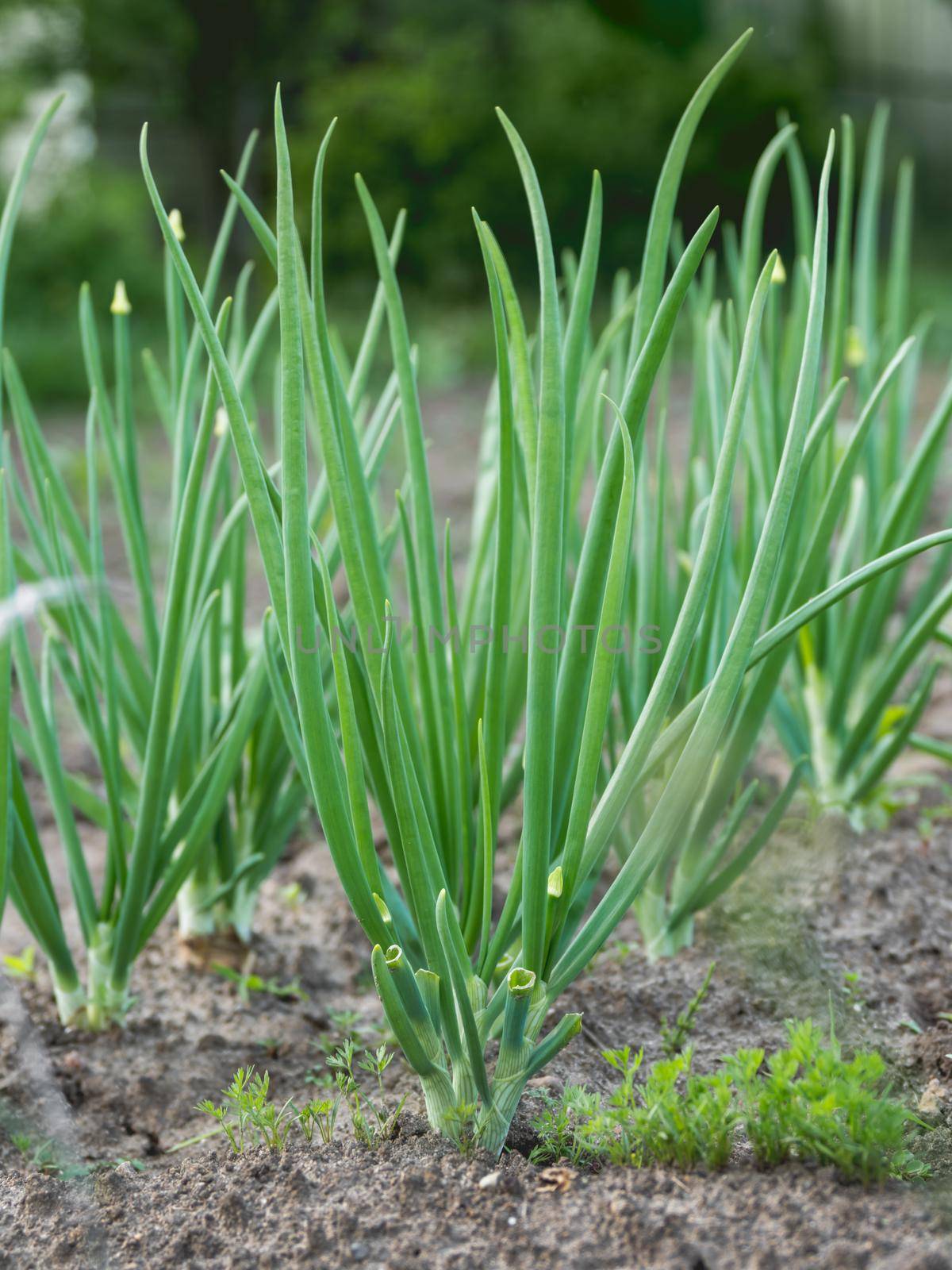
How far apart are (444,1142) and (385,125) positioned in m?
6.87

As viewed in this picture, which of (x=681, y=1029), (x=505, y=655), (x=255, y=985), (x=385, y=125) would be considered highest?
(x=505, y=655)

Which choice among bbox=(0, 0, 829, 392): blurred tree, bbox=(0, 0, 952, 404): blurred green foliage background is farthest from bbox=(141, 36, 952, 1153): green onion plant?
bbox=(0, 0, 829, 392): blurred tree

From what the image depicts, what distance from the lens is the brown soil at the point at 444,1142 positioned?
32.9 inches

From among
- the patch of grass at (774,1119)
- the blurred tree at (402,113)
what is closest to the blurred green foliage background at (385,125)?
the blurred tree at (402,113)

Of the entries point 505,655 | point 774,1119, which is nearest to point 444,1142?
point 774,1119

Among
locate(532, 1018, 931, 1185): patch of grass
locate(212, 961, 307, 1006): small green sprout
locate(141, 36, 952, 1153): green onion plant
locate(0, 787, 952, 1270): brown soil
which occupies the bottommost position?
locate(212, 961, 307, 1006): small green sprout

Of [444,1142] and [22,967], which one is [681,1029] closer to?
[444,1142]

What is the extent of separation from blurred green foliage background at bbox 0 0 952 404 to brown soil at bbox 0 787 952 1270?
420cm

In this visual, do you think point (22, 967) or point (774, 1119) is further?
point (22, 967)

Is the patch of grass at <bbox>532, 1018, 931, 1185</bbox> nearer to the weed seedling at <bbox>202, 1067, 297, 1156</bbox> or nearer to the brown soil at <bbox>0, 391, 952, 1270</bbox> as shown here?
the brown soil at <bbox>0, 391, 952, 1270</bbox>

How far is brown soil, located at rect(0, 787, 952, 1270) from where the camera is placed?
84 centimetres

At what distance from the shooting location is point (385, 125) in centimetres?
696

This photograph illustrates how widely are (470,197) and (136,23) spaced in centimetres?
257

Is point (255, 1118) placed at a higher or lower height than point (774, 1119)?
lower
